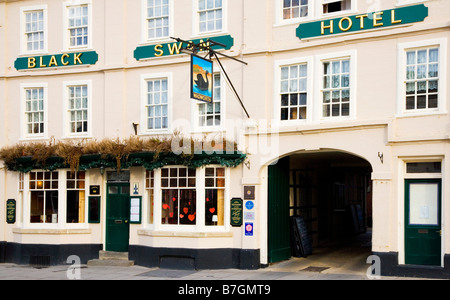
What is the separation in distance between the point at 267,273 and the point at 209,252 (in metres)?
1.89

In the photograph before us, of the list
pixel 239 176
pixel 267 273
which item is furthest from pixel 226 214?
pixel 267 273

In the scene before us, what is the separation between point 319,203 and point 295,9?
790cm

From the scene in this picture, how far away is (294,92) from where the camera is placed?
1480cm

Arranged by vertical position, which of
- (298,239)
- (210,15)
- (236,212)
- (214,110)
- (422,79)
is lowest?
(298,239)

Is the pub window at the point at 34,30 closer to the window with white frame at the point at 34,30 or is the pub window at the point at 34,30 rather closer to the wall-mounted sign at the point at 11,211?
the window with white frame at the point at 34,30

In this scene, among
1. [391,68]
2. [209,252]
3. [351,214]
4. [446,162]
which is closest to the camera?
[446,162]

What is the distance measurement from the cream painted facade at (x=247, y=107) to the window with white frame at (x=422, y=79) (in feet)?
0.17

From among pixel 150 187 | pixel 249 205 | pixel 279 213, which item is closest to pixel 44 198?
pixel 150 187

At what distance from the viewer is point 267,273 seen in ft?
46.7

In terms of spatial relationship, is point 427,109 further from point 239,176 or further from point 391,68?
point 239,176

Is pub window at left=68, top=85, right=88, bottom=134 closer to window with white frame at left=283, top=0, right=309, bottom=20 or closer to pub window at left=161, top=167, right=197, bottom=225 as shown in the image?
pub window at left=161, top=167, right=197, bottom=225

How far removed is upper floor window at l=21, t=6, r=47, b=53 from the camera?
1828 cm

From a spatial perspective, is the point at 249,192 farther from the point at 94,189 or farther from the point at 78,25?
the point at 78,25

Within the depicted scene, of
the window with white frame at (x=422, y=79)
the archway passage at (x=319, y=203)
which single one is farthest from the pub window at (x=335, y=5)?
the archway passage at (x=319, y=203)
